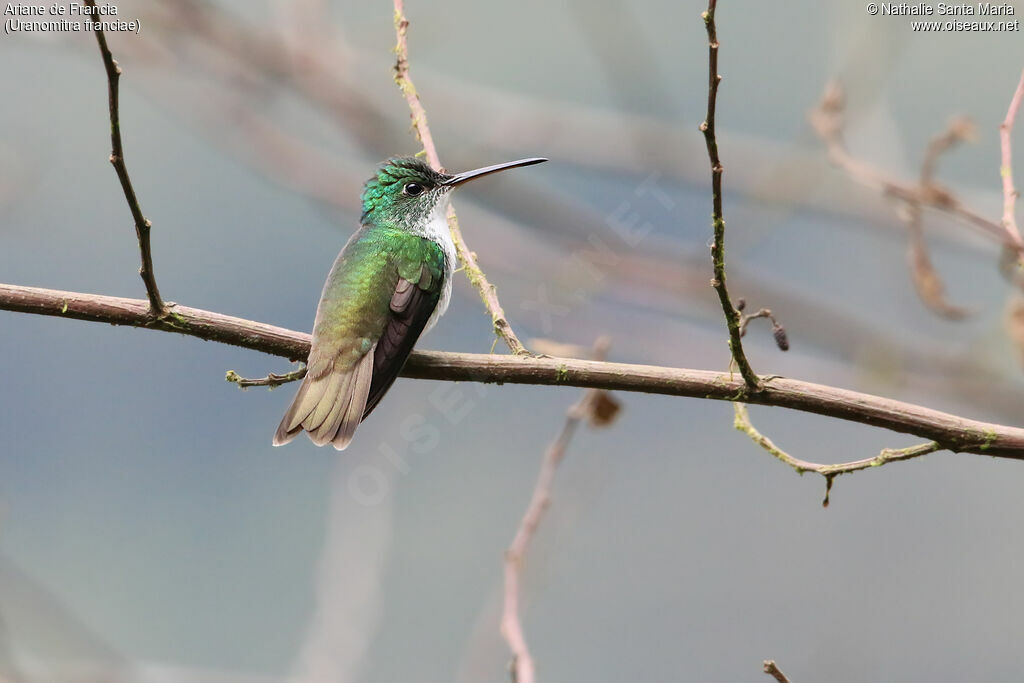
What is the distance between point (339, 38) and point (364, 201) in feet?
5.68

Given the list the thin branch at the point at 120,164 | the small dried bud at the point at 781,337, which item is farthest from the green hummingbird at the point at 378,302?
the small dried bud at the point at 781,337

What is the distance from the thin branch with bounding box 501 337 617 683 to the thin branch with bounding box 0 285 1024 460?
38 cm

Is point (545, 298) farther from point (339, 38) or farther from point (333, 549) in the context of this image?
point (339, 38)

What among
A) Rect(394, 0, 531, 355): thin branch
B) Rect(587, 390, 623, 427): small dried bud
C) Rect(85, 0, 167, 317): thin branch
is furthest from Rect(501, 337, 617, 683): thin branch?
Rect(85, 0, 167, 317): thin branch

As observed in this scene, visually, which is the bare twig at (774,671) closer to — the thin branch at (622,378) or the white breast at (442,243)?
the thin branch at (622,378)

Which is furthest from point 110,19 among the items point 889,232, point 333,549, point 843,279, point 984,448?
point 843,279

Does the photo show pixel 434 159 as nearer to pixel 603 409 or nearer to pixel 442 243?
pixel 442 243

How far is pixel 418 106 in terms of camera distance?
3918 millimetres

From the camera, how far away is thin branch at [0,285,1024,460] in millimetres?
2572

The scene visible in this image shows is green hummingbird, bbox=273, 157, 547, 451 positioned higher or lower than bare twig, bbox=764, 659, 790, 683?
higher

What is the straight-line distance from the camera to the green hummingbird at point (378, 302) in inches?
142

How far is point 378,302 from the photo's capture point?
398 centimetres

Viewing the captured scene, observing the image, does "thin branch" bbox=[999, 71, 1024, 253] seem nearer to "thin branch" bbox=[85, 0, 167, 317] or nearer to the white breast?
the white breast

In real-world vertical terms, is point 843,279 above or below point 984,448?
above
